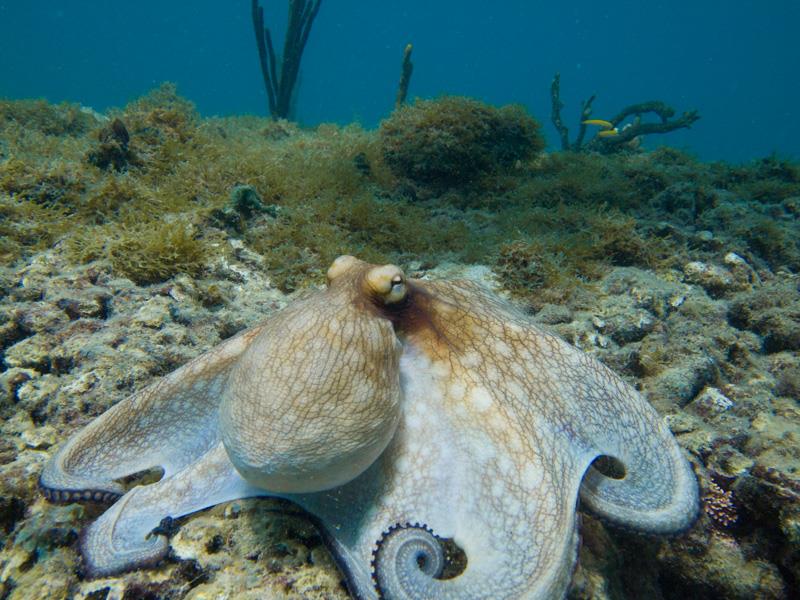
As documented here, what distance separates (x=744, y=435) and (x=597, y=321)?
3.82 feet

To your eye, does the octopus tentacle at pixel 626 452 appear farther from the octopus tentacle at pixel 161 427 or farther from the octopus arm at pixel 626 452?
the octopus tentacle at pixel 161 427

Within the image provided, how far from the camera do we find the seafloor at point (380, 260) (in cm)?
182

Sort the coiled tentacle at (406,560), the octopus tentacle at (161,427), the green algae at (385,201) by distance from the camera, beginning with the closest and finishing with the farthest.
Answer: the coiled tentacle at (406,560)
the octopus tentacle at (161,427)
the green algae at (385,201)

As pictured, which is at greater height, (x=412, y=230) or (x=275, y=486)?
(x=412, y=230)

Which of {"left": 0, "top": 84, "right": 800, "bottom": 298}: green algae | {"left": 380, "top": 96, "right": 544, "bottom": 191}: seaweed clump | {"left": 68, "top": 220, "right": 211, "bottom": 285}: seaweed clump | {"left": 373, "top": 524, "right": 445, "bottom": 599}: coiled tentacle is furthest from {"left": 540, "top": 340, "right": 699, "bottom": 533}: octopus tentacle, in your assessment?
{"left": 380, "top": 96, "right": 544, "bottom": 191}: seaweed clump

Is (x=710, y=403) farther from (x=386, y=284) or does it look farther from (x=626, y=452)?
(x=386, y=284)

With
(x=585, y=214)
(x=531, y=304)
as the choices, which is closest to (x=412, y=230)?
(x=531, y=304)

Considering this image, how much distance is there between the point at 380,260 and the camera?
4.14m

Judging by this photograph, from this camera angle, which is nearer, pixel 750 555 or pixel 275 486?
pixel 275 486

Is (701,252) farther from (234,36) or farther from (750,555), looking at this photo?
(234,36)

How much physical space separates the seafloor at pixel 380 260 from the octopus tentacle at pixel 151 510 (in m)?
0.07

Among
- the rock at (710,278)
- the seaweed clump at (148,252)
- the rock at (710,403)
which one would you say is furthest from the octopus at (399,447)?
the rock at (710,278)

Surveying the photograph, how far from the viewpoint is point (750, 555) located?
2.09 m

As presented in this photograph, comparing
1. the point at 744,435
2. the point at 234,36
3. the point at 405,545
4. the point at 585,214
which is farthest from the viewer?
the point at 234,36
